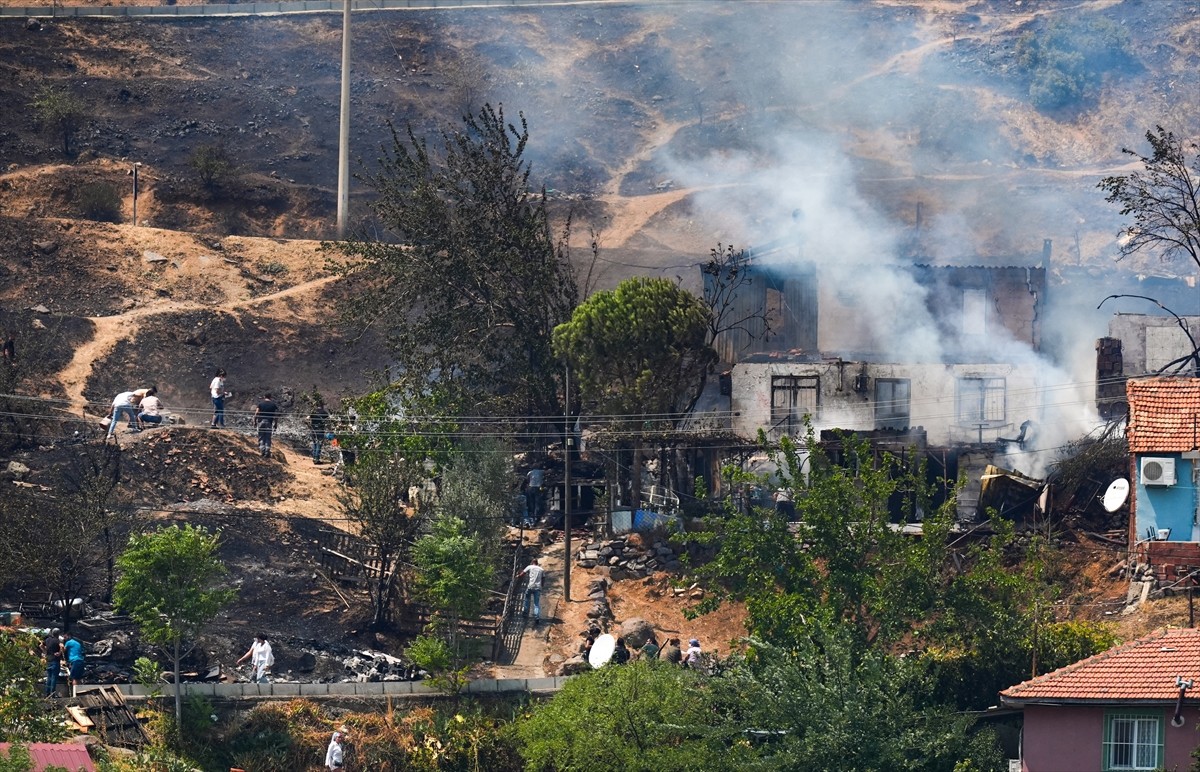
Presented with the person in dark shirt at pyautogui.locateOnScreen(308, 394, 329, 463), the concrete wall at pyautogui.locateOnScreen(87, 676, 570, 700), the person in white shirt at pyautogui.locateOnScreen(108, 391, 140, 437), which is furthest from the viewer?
the person in dark shirt at pyautogui.locateOnScreen(308, 394, 329, 463)

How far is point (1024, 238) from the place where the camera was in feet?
252

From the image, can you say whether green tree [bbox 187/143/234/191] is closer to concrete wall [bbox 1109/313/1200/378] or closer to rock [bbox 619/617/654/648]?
concrete wall [bbox 1109/313/1200/378]

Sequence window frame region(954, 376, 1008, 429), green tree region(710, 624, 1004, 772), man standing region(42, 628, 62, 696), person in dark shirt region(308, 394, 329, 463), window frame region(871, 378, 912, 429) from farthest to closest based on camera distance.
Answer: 1. window frame region(954, 376, 1008, 429)
2. window frame region(871, 378, 912, 429)
3. person in dark shirt region(308, 394, 329, 463)
4. man standing region(42, 628, 62, 696)
5. green tree region(710, 624, 1004, 772)

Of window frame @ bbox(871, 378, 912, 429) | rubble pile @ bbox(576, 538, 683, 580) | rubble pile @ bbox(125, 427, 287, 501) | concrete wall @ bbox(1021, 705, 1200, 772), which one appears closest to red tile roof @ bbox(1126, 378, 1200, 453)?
window frame @ bbox(871, 378, 912, 429)

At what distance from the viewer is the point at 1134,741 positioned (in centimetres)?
3098

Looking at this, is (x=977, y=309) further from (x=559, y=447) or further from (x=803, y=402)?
(x=559, y=447)

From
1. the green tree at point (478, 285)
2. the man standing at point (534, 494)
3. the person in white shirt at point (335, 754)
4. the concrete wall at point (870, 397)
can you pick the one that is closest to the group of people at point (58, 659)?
the person in white shirt at point (335, 754)

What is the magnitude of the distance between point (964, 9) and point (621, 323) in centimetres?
5138

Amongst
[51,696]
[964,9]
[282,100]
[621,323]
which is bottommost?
[51,696]

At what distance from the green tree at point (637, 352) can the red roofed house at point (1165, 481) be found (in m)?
9.91

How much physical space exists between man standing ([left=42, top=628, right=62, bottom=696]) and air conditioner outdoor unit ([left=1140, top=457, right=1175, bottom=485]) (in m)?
20.7

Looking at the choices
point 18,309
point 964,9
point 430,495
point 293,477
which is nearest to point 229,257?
point 18,309

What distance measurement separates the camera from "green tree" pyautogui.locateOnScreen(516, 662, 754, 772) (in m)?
33.7

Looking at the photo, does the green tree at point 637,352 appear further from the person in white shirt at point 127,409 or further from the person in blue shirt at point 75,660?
the person in blue shirt at point 75,660
